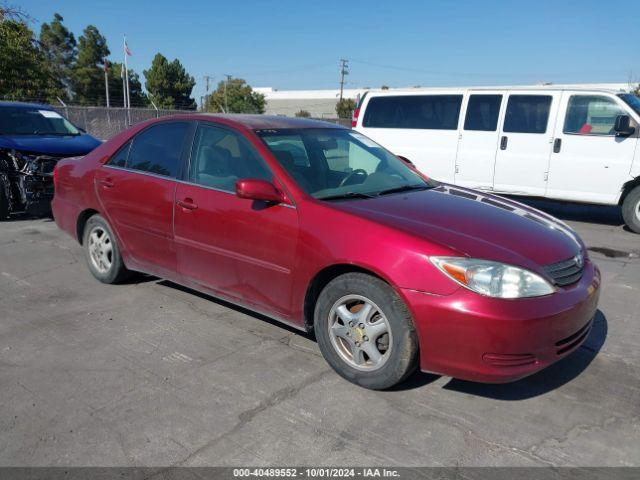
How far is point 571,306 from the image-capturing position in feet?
9.89

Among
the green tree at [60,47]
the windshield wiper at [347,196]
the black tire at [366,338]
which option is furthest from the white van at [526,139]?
the green tree at [60,47]

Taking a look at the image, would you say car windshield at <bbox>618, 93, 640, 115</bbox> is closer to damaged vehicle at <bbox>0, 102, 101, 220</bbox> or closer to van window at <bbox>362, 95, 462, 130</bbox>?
van window at <bbox>362, 95, 462, 130</bbox>

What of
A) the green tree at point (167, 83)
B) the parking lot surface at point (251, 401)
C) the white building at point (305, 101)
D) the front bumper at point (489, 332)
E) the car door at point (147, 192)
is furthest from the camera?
the white building at point (305, 101)

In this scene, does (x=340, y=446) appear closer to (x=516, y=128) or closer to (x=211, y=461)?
(x=211, y=461)

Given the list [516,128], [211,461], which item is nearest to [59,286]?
[211,461]

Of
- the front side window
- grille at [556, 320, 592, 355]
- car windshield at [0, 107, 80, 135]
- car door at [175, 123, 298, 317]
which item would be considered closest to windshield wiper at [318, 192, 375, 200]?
car door at [175, 123, 298, 317]

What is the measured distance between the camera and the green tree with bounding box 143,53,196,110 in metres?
64.2

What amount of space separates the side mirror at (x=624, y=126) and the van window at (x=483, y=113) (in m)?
1.79

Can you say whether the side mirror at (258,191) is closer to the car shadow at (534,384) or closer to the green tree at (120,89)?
the car shadow at (534,384)

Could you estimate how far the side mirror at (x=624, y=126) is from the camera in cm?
773

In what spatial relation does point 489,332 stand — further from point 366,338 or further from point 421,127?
point 421,127

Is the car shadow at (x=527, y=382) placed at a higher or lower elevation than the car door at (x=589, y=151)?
lower

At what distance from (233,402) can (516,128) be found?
7227 millimetres

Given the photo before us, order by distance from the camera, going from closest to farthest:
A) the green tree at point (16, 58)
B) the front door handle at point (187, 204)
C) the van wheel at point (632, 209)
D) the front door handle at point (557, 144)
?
the front door handle at point (187, 204), the van wheel at point (632, 209), the front door handle at point (557, 144), the green tree at point (16, 58)
